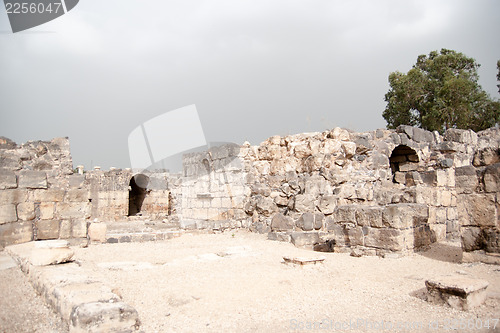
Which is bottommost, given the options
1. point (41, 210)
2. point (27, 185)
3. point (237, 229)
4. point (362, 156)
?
point (237, 229)

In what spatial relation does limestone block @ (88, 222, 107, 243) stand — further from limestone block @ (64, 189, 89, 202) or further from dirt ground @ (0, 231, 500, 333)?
dirt ground @ (0, 231, 500, 333)

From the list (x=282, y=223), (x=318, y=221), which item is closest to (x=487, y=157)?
(x=318, y=221)

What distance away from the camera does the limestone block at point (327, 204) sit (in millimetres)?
7668

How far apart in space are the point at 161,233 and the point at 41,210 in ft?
9.35

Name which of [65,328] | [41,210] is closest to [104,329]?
[65,328]

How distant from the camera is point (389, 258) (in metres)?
5.46

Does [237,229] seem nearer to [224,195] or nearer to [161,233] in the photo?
[224,195]

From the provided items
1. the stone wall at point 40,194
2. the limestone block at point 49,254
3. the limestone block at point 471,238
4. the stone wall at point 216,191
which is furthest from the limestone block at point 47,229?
the limestone block at point 471,238

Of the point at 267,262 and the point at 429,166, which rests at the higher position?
Result: the point at 429,166

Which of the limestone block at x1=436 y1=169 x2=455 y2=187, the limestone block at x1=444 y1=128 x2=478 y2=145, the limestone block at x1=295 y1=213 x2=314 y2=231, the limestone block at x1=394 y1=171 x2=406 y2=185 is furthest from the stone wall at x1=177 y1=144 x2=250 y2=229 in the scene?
the limestone block at x1=444 y1=128 x2=478 y2=145

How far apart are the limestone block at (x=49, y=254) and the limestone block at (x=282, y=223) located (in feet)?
14.8

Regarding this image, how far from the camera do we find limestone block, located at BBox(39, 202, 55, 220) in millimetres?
6773

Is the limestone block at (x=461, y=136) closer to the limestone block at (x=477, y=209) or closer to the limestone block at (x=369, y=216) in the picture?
the limestone block at (x=369, y=216)

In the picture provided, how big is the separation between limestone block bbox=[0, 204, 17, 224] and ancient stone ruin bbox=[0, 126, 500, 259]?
16mm
